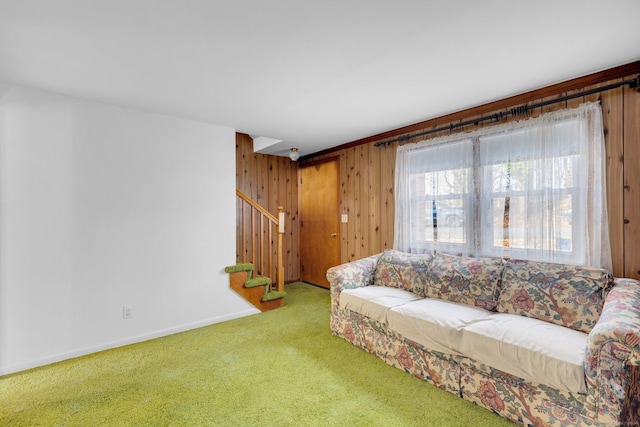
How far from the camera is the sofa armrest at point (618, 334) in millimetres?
1370

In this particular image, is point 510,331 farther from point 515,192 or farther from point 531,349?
point 515,192

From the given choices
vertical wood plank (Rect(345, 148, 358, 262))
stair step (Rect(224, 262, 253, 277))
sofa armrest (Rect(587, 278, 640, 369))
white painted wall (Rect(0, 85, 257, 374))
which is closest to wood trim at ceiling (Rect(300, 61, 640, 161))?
vertical wood plank (Rect(345, 148, 358, 262))

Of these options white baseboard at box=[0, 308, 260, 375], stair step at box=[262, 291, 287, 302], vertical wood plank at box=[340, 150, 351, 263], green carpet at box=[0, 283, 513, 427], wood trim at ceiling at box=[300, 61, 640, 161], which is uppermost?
wood trim at ceiling at box=[300, 61, 640, 161]

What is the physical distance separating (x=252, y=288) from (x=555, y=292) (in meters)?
3.07

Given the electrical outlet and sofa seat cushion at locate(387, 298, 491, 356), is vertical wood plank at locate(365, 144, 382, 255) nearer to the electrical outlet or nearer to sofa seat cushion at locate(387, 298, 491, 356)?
sofa seat cushion at locate(387, 298, 491, 356)

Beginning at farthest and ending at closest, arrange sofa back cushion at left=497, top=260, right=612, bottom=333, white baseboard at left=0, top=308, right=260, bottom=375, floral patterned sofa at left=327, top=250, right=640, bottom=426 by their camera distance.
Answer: white baseboard at left=0, top=308, right=260, bottom=375 < sofa back cushion at left=497, top=260, right=612, bottom=333 < floral patterned sofa at left=327, top=250, right=640, bottom=426

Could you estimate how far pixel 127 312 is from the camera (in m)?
2.96

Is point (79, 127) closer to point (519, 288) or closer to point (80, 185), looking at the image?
point (80, 185)

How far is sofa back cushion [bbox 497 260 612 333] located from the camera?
2.01 m

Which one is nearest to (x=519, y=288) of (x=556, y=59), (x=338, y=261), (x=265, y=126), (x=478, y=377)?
(x=478, y=377)

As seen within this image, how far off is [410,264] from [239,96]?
232 cm

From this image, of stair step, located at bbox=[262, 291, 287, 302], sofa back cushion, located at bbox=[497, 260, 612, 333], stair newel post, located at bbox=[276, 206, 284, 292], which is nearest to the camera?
sofa back cushion, located at bbox=[497, 260, 612, 333]

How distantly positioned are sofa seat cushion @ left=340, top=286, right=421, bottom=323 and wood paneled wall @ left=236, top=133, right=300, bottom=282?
2.20 metres

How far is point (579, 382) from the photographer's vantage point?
152 centimetres
